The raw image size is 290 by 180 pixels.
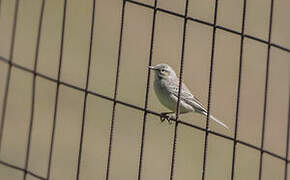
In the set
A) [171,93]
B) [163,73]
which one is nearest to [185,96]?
[171,93]

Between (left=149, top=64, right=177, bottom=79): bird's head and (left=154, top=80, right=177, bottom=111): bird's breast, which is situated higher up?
(left=149, top=64, right=177, bottom=79): bird's head

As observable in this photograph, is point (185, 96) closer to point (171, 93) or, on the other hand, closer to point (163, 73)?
point (171, 93)

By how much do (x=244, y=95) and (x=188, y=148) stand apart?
1.32 m

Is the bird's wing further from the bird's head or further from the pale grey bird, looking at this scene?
the bird's head

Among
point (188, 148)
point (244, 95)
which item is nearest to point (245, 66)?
point (244, 95)

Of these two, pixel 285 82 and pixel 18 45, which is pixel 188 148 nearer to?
pixel 285 82

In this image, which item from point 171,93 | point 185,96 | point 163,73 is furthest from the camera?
point 163,73

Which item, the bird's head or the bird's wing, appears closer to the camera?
the bird's wing

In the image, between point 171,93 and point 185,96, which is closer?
point 171,93

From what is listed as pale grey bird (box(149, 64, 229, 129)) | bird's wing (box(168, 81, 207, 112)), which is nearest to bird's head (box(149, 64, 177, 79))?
pale grey bird (box(149, 64, 229, 129))

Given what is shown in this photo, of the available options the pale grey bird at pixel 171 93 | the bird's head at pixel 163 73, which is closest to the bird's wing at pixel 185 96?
the pale grey bird at pixel 171 93

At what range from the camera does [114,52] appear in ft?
59.5

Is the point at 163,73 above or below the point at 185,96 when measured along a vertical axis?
above

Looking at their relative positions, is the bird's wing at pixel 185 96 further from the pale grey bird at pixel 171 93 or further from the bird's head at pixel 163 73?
the bird's head at pixel 163 73
